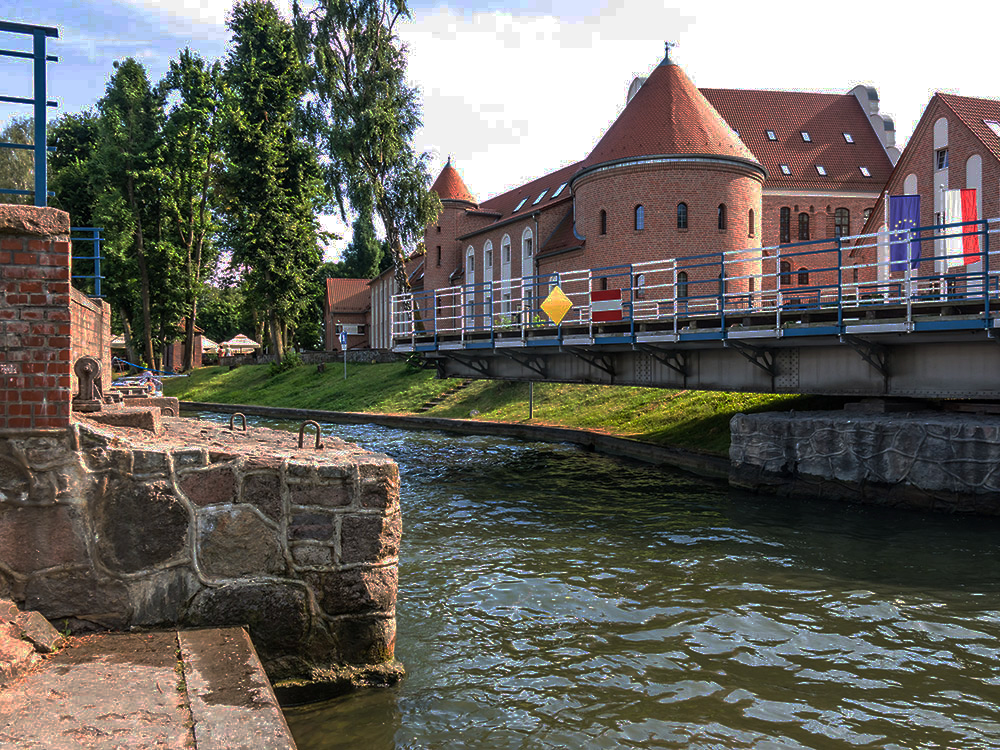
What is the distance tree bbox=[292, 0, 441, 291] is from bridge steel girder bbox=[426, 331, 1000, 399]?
15.3 metres

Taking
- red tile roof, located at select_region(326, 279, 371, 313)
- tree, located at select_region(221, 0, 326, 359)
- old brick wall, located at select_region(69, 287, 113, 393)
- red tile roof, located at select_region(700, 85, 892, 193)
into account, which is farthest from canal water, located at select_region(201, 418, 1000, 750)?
red tile roof, located at select_region(326, 279, 371, 313)

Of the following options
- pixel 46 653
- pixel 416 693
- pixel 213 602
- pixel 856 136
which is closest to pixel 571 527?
pixel 416 693

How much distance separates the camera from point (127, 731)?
133 inches

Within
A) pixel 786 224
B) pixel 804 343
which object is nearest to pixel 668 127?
pixel 786 224

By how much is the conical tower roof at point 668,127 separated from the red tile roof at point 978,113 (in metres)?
8.61

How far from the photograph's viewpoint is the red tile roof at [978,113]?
105 ft

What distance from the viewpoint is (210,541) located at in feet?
15.8

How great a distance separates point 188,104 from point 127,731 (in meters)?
44.0

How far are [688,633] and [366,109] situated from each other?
27.1 metres

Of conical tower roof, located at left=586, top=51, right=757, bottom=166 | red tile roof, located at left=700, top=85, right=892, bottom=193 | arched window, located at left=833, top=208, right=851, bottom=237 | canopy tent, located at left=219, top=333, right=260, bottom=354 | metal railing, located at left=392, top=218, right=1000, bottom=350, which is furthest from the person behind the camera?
canopy tent, located at left=219, top=333, right=260, bottom=354

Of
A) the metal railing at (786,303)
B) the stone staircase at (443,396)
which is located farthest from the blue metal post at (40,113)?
the stone staircase at (443,396)

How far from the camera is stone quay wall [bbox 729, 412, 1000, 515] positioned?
1130cm

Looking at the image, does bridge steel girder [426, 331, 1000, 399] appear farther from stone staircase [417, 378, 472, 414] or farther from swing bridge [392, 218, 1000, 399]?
stone staircase [417, 378, 472, 414]

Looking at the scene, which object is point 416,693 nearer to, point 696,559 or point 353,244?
point 696,559
